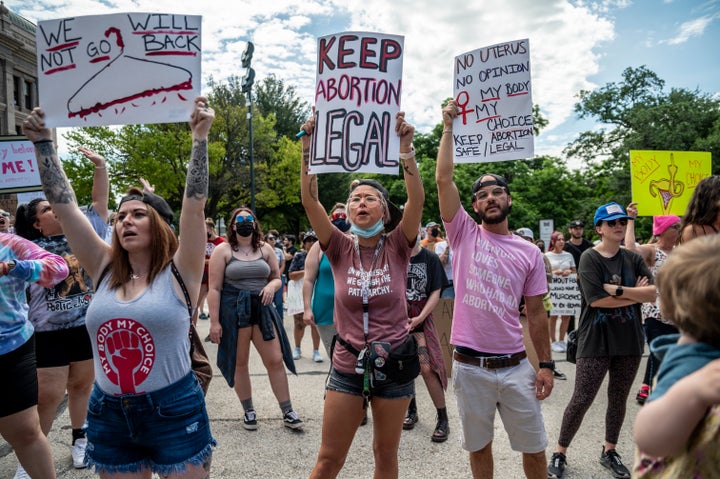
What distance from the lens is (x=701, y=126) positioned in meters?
28.8

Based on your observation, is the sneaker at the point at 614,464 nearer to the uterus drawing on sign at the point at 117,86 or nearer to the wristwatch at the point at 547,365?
the wristwatch at the point at 547,365

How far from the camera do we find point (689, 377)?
1.18 meters

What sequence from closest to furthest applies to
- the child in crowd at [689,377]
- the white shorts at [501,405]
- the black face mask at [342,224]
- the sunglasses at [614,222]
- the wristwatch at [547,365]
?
the child in crowd at [689,377] → the white shorts at [501,405] → the wristwatch at [547,365] → the sunglasses at [614,222] → the black face mask at [342,224]

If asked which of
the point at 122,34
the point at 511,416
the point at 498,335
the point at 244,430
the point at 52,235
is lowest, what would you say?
the point at 244,430

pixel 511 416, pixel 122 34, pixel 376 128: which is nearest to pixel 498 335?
pixel 511 416

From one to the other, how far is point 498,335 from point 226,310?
9.33 feet

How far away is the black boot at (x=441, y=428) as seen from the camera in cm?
430

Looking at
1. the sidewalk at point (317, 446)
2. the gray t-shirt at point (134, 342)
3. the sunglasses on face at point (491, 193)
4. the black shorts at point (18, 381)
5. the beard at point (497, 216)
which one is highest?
the sunglasses on face at point (491, 193)

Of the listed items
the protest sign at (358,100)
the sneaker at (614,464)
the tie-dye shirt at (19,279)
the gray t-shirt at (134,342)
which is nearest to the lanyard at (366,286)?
the protest sign at (358,100)

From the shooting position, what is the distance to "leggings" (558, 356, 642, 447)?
3.69 metres

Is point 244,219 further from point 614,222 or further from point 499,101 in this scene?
point 614,222

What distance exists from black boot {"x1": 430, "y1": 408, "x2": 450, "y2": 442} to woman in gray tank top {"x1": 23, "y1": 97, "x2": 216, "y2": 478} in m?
2.54

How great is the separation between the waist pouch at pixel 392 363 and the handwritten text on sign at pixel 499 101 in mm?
1562

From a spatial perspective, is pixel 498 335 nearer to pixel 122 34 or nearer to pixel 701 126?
pixel 122 34
